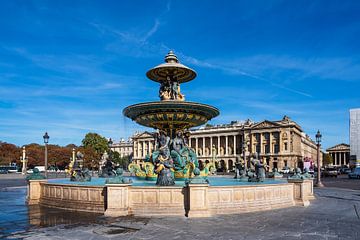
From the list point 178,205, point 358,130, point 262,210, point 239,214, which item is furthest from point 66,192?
point 358,130

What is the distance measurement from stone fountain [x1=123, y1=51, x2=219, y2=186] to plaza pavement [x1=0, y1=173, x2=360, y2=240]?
536 centimetres

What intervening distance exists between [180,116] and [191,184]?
21.4ft

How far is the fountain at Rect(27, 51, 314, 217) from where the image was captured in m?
11.0

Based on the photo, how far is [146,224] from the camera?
9.55 meters

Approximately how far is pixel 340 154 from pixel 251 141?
5957 cm

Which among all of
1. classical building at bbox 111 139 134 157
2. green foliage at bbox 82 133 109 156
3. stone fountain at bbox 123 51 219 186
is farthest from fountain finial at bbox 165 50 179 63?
classical building at bbox 111 139 134 157

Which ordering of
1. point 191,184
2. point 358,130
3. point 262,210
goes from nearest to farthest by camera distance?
1. point 191,184
2. point 262,210
3. point 358,130

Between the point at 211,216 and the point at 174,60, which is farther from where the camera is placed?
the point at 174,60

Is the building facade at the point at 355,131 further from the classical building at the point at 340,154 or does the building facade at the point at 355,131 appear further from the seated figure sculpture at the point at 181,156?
the classical building at the point at 340,154

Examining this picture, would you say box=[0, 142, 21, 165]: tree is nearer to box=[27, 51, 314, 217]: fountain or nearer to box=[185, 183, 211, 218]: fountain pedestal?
box=[27, 51, 314, 217]: fountain

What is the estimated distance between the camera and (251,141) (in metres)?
103

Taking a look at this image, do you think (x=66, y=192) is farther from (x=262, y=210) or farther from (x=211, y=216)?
(x=262, y=210)

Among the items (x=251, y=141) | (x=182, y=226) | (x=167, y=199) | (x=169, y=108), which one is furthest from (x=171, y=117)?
(x=251, y=141)

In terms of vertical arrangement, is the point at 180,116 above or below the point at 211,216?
above
